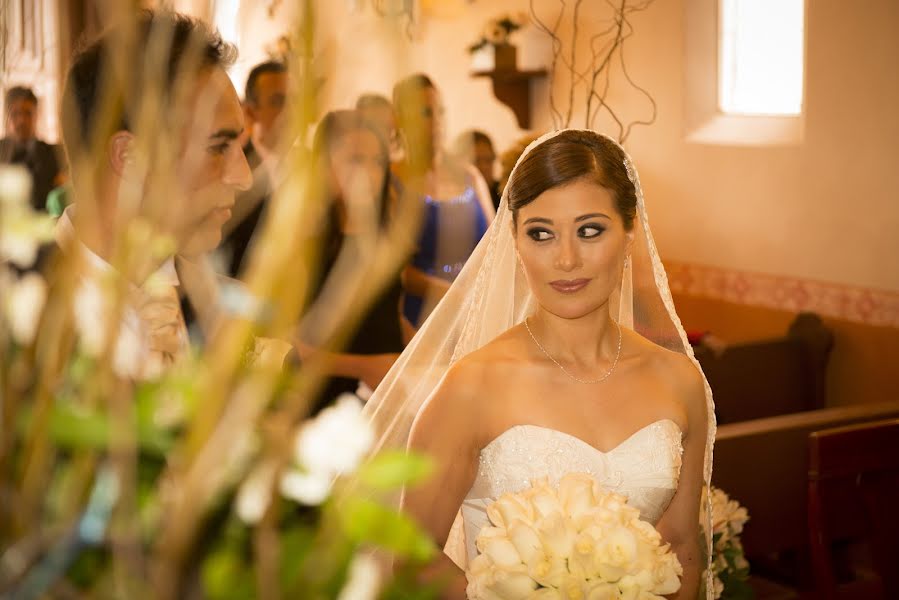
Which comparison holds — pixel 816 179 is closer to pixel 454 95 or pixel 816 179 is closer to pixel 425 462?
pixel 454 95

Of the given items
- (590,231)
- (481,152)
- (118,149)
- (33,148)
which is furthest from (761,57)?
(118,149)

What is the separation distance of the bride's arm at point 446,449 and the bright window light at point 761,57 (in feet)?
14.4

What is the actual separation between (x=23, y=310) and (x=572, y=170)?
72.7 inches

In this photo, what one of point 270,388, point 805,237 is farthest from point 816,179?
point 270,388

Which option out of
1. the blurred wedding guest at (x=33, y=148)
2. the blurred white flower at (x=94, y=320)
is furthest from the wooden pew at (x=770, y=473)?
the blurred white flower at (x=94, y=320)

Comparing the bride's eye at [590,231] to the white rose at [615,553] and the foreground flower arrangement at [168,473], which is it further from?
the foreground flower arrangement at [168,473]

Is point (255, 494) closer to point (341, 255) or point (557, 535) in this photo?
point (557, 535)

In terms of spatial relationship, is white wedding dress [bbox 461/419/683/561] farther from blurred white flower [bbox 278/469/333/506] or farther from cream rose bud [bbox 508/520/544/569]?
blurred white flower [bbox 278/469/333/506]

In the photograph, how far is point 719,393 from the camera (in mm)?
5066

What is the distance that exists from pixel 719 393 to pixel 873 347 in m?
1.08

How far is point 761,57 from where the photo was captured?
6391 mm

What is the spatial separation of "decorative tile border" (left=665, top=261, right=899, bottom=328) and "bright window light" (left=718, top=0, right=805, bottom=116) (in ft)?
3.04

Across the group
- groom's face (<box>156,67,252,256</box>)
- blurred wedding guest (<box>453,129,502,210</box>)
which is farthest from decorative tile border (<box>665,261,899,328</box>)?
groom's face (<box>156,67,252,256</box>)

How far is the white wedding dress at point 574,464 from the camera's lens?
7.54ft
